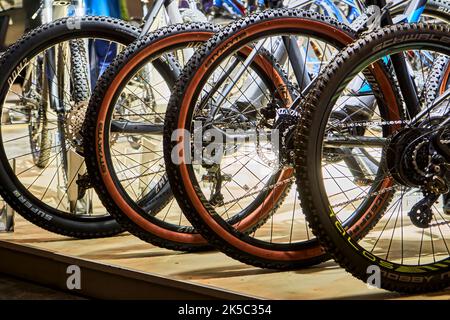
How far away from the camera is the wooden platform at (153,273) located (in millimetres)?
3184

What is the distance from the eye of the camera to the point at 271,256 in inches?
135

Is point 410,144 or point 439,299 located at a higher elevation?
point 410,144

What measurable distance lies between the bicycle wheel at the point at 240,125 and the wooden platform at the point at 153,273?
12cm

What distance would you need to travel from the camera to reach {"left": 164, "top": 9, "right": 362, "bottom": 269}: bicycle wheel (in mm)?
3381

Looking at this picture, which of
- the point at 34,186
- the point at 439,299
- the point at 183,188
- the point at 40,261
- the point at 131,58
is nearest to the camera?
the point at 439,299

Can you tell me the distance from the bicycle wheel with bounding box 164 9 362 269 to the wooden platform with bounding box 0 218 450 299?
12 cm

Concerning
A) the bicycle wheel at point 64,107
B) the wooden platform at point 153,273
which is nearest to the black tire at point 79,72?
the bicycle wheel at point 64,107

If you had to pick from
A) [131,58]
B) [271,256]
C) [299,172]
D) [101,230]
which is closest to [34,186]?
[101,230]

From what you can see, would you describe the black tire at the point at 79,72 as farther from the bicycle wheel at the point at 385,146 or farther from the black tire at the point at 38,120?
the bicycle wheel at the point at 385,146

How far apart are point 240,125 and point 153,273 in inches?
29.2

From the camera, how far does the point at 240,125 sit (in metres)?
3.86
